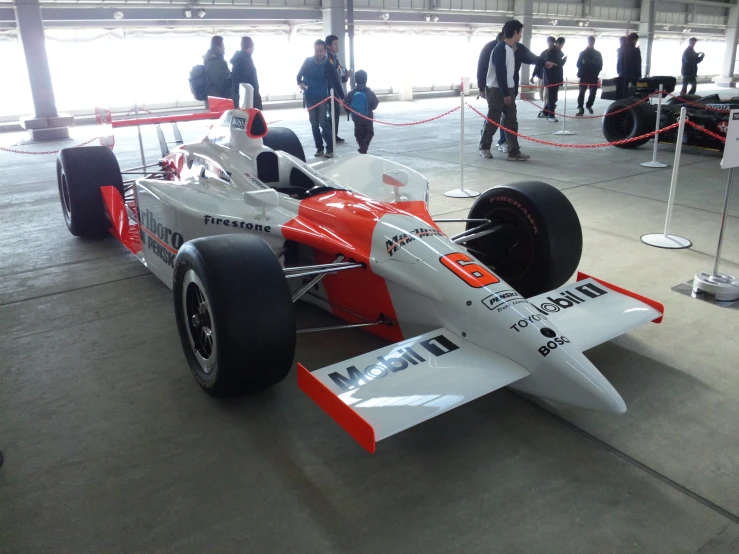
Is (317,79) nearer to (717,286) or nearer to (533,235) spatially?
(533,235)

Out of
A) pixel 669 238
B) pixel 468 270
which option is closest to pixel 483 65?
pixel 669 238

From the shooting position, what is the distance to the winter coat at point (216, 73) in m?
9.20

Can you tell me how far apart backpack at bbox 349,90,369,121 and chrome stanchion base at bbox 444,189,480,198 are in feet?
7.67

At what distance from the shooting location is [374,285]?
3.14 m

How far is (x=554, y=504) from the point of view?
2.21 m

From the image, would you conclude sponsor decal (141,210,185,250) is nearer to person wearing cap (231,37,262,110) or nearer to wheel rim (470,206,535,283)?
wheel rim (470,206,535,283)

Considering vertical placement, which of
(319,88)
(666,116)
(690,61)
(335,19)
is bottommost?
(666,116)

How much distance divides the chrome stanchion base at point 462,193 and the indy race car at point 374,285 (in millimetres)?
2557

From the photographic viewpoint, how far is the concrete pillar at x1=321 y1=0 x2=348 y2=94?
59.5ft

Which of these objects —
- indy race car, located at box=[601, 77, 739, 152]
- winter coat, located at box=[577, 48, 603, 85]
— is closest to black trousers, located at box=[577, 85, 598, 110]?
winter coat, located at box=[577, 48, 603, 85]

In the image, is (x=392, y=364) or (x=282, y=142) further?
(x=282, y=142)

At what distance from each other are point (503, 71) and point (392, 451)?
6763 millimetres

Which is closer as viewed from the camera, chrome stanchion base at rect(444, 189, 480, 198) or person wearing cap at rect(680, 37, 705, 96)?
chrome stanchion base at rect(444, 189, 480, 198)

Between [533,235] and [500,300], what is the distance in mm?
1063
